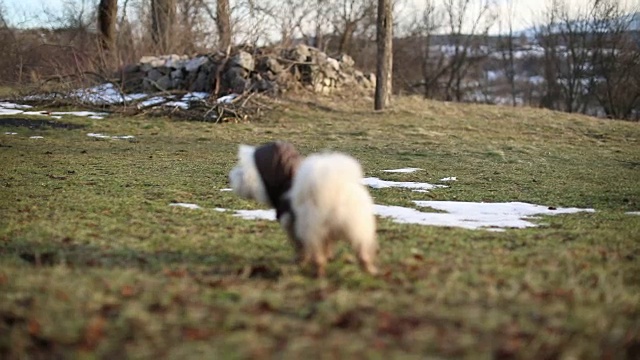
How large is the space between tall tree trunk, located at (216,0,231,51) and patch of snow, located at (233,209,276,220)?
730 inches

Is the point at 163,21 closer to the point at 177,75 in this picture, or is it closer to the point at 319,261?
the point at 177,75

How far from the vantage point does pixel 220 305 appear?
175 inches

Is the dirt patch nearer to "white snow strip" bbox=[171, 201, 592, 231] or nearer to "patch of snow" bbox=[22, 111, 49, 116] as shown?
"patch of snow" bbox=[22, 111, 49, 116]

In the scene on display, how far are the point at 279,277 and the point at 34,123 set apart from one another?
17.1 metres

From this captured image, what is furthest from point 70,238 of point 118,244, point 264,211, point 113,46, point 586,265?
point 113,46

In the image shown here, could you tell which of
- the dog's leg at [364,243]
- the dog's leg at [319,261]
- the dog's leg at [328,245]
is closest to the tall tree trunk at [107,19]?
the dog's leg at [328,245]

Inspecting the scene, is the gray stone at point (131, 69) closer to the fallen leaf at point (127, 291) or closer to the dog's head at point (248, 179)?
the dog's head at point (248, 179)

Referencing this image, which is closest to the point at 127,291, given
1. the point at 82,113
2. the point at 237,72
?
the point at 82,113

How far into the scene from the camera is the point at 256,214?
884 cm

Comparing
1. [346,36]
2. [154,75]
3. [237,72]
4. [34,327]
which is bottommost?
[34,327]

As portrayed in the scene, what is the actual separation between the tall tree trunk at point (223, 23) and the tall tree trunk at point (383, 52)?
6.29 meters

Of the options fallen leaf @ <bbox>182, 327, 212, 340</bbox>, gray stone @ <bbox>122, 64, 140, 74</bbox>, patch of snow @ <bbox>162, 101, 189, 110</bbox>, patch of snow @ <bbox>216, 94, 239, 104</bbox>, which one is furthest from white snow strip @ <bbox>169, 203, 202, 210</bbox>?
gray stone @ <bbox>122, 64, 140, 74</bbox>

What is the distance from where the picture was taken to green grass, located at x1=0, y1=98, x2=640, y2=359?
3.84 metres

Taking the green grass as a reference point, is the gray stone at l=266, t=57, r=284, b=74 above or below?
above
